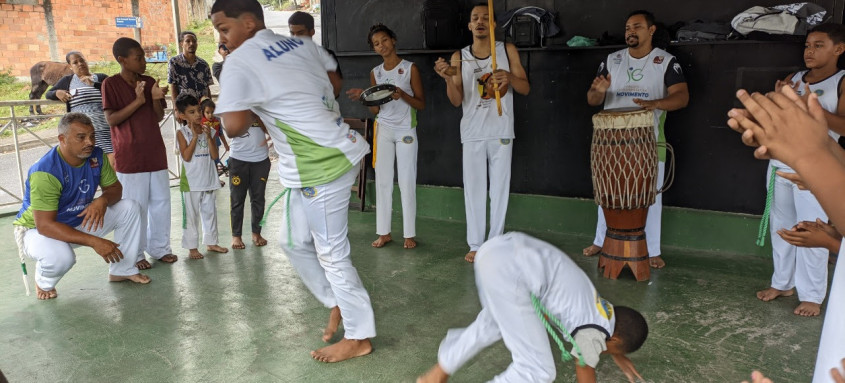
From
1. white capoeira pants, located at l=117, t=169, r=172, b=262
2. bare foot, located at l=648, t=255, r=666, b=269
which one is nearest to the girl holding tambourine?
white capoeira pants, located at l=117, t=169, r=172, b=262

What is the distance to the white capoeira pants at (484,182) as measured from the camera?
4730mm

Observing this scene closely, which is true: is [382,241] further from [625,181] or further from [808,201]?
[808,201]

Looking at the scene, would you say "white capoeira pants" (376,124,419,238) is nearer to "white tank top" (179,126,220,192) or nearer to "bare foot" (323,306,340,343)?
"white tank top" (179,126,220,192)

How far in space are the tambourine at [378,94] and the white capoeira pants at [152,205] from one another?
1.69 meters

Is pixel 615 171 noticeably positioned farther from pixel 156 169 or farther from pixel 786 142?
pixel 156 169

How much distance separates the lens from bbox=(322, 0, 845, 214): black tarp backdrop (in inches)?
185

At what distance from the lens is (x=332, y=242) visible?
3059mm

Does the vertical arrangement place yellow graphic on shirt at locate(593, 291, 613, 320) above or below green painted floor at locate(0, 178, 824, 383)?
above

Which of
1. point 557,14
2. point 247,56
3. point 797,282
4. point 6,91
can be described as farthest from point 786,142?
point 6,91

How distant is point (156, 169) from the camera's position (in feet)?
15.4

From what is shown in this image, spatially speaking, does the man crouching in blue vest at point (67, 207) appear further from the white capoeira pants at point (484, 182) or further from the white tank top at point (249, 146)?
the white capoeira pants at point (484, 182)

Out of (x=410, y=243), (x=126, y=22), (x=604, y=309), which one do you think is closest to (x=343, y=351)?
(x=604, y=309)

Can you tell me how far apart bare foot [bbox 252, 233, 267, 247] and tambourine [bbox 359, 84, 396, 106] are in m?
1.55

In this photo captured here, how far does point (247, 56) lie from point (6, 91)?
55.6ft
